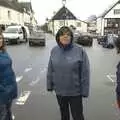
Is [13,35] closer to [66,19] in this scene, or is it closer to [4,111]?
[4,111]

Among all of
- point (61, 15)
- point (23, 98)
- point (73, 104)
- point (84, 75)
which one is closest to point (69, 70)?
point (84, 75)

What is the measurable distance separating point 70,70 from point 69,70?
0.01 m

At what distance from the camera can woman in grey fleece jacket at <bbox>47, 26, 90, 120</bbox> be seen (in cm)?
570

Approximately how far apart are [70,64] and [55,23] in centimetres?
Answer: 12824

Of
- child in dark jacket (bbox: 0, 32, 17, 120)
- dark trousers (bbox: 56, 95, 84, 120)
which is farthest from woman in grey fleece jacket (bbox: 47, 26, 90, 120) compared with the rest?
child in dark jacket (bbox: 0, 32, 17, 120)

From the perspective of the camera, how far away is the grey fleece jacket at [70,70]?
571 centimetres

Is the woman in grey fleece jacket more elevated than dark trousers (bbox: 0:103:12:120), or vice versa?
the woman in grey fleece jacket

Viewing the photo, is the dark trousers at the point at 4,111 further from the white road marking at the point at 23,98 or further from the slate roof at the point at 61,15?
the slate roof at the point at 61,15

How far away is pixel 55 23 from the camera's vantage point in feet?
438

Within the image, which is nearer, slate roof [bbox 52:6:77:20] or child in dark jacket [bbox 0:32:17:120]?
child in dark jacket [bbox 0:32:17:120]

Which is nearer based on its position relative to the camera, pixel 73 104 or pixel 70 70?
pixel 70 70

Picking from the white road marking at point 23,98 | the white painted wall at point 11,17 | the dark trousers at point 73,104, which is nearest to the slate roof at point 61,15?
the white painted wall at point 11,17

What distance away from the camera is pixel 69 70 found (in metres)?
5.72

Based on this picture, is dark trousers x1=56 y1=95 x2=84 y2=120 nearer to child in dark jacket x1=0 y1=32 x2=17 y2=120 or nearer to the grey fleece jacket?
the grey fleece jacket
